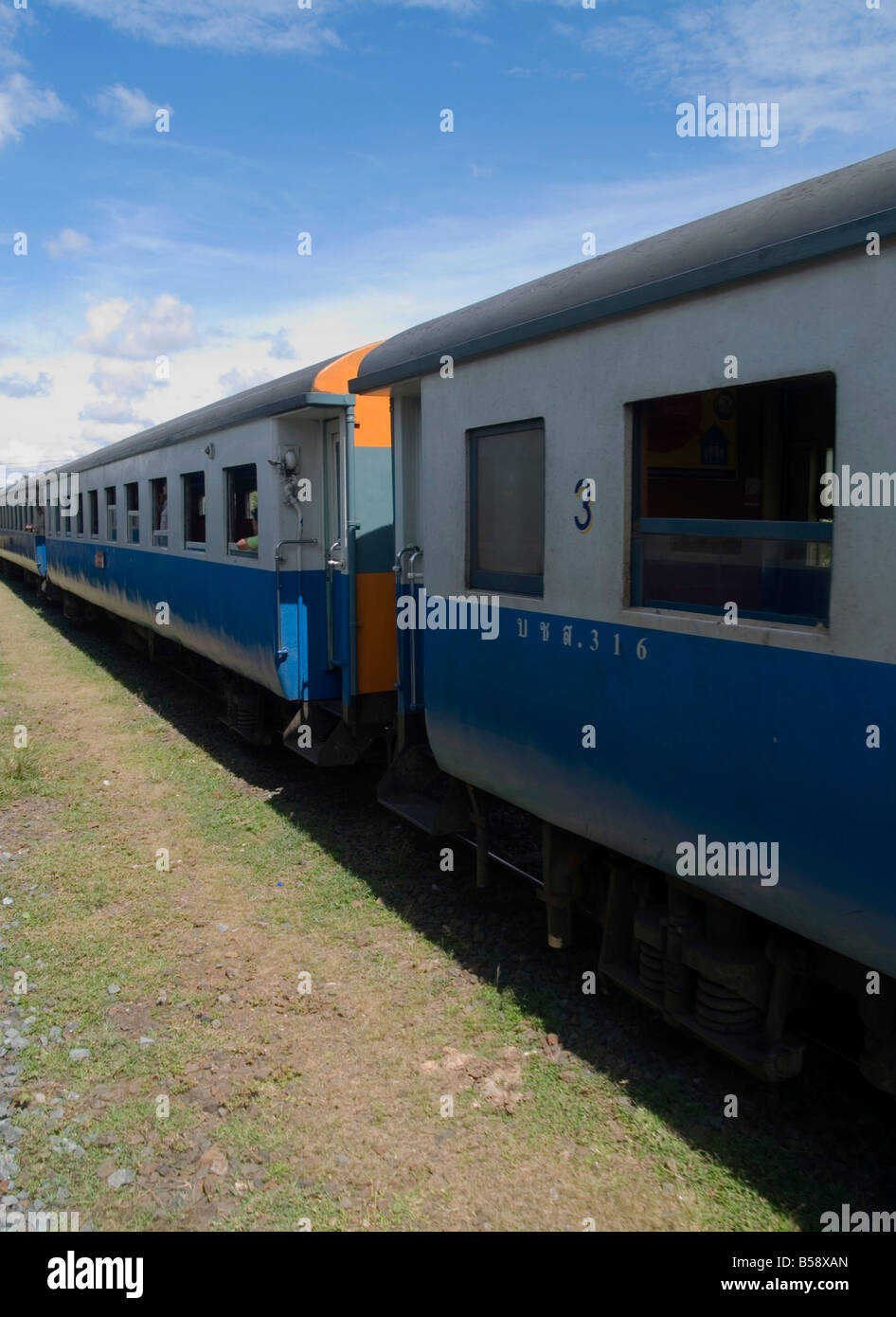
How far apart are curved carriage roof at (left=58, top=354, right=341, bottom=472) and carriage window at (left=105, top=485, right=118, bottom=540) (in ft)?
2.83

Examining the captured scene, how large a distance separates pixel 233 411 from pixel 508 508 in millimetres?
4390

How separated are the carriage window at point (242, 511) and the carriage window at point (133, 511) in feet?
14.8

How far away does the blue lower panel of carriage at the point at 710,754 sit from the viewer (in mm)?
2979

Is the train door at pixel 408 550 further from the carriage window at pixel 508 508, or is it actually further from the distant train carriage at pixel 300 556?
the carriage window at pixel 508 508

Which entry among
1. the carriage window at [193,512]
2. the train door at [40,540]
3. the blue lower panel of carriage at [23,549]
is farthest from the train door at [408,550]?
the blue lower panel of carriage at [23,549]

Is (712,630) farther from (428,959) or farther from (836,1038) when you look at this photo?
(428,959)

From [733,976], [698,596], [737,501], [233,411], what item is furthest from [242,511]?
[733,976]

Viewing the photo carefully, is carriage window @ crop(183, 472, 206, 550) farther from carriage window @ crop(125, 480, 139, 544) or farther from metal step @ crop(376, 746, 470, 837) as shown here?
metal step @ crop(376, 746, 470, 837)

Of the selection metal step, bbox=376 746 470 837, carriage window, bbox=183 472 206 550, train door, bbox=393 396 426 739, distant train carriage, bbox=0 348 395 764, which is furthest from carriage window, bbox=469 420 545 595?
carriage window, bbox=183 472 206 550

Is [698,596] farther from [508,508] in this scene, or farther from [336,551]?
[336,551]

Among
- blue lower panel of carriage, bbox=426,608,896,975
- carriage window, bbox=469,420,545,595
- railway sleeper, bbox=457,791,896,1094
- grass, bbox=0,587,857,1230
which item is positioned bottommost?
grass, bbox=0,587,857,1230

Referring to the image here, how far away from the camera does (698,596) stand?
369cm

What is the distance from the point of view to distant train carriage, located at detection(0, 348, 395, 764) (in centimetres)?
708

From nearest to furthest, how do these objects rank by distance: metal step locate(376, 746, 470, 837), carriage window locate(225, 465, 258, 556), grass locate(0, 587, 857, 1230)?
1. grass locate(0, 587, 857, 1230)
2. metal step locate(376, 746, 470, 837)
3. carriage window locate(225, 465, 258, 556)
